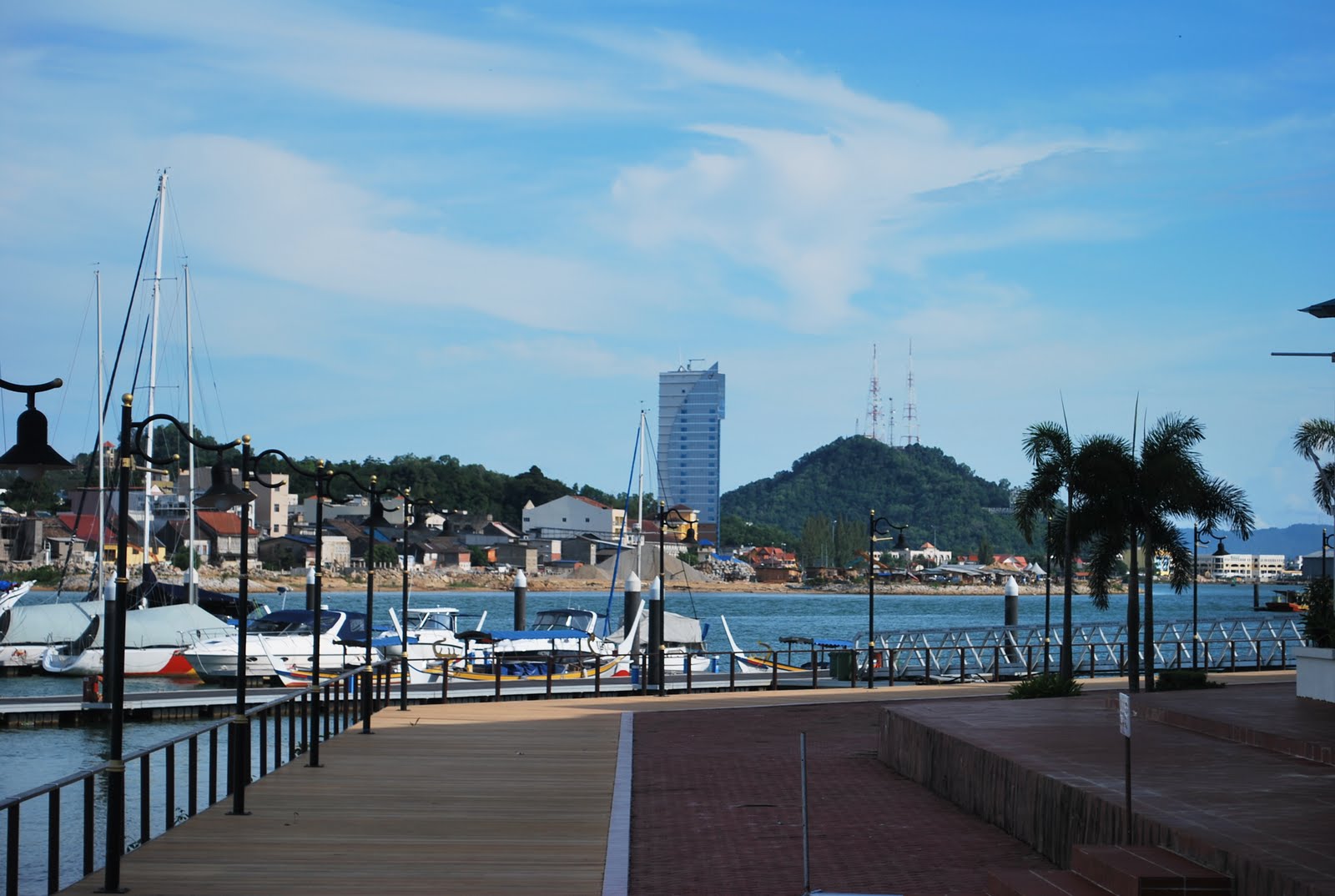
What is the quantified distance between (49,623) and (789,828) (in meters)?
44.3

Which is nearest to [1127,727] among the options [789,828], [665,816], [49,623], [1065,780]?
[1065,780]

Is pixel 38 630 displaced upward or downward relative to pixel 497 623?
upward

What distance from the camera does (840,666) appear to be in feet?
122

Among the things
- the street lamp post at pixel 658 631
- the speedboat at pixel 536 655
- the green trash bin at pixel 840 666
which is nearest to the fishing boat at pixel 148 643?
the speedboat at pixel 536 655

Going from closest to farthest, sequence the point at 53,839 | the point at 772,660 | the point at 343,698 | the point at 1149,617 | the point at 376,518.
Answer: the point at 53,839 < the point at 376,518 < the point at 343,698 < the point at 1149,617 < the point at 772,660

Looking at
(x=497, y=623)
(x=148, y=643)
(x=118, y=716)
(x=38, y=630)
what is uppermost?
(x=118, y=716)

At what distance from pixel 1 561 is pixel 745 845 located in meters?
121

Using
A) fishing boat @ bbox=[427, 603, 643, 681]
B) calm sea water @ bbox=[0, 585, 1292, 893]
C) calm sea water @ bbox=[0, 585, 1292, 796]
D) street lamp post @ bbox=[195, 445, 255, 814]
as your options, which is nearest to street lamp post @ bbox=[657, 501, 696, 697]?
fishing boat @ bbox=[427, 603, 643, 681]

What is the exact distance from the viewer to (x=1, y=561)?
12069cm

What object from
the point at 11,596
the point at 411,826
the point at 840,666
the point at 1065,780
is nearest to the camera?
the point at 1065,780

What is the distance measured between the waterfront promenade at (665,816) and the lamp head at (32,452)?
3.03m

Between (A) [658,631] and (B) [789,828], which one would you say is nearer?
(B) [789,828]

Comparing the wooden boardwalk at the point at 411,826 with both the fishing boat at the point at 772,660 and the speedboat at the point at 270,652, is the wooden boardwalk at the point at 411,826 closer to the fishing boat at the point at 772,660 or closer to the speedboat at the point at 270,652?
the fishing boat at the point at 772,660

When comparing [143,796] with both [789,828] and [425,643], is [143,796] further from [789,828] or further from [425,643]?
[425,643]
